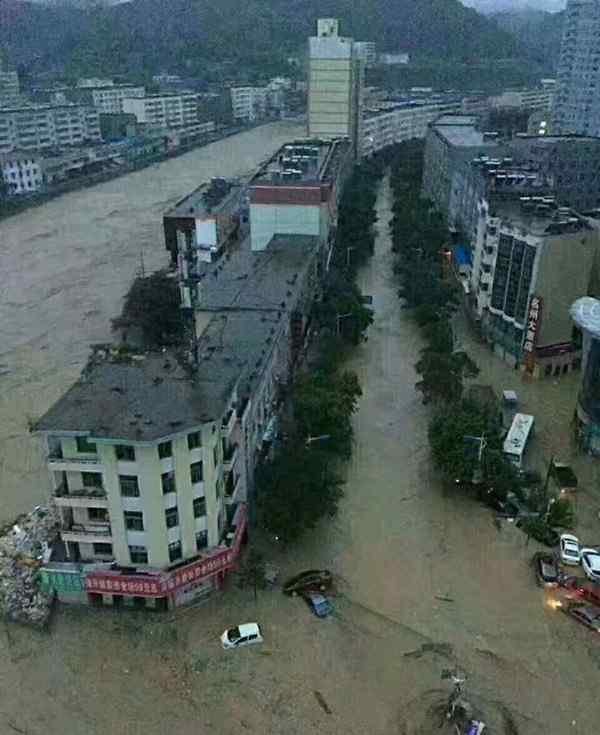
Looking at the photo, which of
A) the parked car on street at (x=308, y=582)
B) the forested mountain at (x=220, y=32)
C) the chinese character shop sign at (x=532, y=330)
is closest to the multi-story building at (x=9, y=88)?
the forested mountain at (x=220, y=32)

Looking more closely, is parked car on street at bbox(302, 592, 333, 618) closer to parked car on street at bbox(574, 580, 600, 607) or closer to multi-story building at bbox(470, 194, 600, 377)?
parked car on street at bbox(574, 580, 600, 607)

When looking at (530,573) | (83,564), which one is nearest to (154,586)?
(83,564)

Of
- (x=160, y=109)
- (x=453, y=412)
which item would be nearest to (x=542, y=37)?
(x=160, y=109)

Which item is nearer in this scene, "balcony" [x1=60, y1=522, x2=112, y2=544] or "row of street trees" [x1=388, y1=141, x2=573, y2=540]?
"balcony" [x1=60, y1=522, x2=112, y2=544]

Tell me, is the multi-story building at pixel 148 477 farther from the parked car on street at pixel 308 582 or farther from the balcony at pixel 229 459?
the parked car on street at pixel 308 582

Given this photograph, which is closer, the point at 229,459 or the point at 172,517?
the point at 172,517

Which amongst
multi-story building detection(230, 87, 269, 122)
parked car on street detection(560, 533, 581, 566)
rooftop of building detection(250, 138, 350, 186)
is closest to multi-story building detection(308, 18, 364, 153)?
rooftop of building detection(250, 138, 350, 186)

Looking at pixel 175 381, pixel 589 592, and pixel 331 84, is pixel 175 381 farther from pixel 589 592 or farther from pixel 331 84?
pixel 331 84

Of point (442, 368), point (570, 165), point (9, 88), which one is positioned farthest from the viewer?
point (9, 88)
